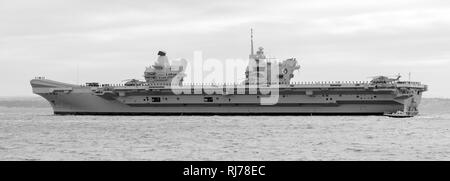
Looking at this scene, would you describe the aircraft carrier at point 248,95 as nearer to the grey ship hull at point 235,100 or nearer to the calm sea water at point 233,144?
the grey ship hull at point 235,100

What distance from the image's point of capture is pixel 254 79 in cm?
5519

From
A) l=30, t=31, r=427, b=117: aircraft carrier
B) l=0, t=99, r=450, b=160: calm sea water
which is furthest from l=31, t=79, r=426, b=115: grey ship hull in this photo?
l=0, t=99, r=450, b=160: calm sea water

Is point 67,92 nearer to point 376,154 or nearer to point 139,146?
point 139,146

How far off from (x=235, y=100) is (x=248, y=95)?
3.72ft

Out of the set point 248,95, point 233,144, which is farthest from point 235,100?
point 233,144

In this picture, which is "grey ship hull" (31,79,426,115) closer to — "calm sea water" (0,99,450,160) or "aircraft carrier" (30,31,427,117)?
"aircraft carrier" (30,31,427,117)

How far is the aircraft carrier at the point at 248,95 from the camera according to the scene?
48531 millimetres

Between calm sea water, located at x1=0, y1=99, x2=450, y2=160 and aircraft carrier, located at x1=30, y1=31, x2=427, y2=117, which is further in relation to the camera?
aircraft carrier, located at x1=30, y1=31, x2=427, y2=117

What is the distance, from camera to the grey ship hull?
48406 mm

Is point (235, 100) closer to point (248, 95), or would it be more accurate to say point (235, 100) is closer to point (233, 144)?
point (248, 95)

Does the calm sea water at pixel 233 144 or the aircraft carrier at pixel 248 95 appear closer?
the calm sea water at pixel 233 144

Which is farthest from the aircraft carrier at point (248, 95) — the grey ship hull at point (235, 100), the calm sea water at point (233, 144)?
the calm sea water at point (233, 144)
